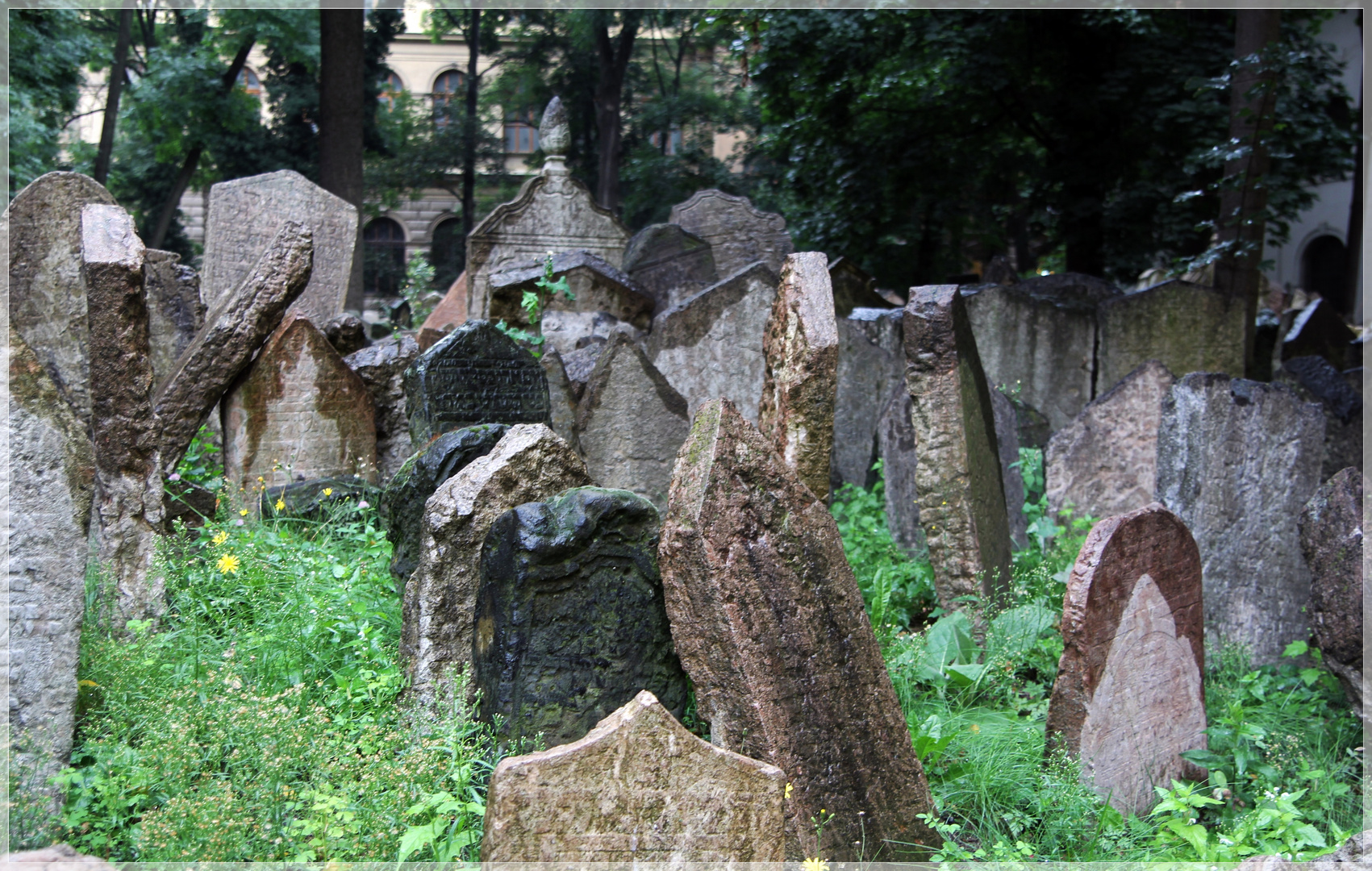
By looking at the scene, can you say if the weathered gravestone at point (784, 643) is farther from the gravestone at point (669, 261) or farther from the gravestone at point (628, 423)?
the gravestone at point (669, 261)

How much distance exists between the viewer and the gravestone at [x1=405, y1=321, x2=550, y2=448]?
197 inches

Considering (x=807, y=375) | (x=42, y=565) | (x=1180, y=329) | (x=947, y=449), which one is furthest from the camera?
(x=1180, y=329)

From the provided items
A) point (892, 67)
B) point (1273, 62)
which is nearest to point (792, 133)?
point (892, 67)

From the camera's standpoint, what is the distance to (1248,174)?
8.10 m

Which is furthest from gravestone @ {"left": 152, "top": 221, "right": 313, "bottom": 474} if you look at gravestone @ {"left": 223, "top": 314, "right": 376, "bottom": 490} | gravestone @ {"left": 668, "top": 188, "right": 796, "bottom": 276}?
gravestone @ {"left": 668, "top": 188, "right": 796, "bottom": 276}

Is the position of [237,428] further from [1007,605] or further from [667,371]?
[1007,605]

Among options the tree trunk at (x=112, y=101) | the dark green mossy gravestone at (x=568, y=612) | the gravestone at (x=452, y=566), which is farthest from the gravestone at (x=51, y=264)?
the tree trunk at (x=112, y=101)

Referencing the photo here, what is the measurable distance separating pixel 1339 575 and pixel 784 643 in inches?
102

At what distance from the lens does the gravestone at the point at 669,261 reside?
9.41 meters

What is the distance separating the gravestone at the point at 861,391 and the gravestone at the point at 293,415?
328 centimetres

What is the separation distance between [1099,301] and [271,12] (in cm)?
1231

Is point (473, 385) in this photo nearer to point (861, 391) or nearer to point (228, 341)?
point (228, 341)

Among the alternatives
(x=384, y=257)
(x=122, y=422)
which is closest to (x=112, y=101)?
(x=122, y=422)

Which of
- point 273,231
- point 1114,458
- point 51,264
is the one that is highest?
point 273,231
